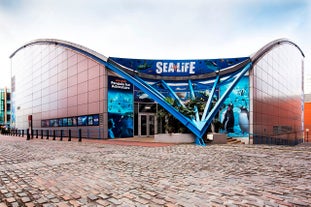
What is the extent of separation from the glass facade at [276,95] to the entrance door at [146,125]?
33.6ft

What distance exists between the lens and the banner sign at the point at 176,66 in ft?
77.4

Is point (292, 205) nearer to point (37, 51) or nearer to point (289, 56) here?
point (289, 56)

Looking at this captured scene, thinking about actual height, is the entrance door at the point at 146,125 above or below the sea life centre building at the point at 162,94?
below

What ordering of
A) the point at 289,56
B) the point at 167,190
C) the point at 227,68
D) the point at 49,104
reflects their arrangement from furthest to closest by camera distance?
the point at 289,56
the point at 49,104
the point at 227,68
the point at 167,190

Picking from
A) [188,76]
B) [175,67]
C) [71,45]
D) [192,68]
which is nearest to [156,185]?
[175,67]

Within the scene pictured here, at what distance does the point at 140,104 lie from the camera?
2369cm

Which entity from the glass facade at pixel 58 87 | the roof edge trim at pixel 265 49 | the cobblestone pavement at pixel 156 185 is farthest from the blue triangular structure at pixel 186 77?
the cobblestone pavement at pixel 156 185

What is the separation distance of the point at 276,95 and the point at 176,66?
47.6ft

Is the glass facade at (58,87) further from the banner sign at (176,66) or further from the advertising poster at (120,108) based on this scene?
the banner sign at (176,66)

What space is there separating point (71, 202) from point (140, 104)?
19.9 meters

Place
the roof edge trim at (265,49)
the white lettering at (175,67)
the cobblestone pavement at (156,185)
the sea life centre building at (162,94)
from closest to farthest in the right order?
1. the cobblestone pavement at (156,185)
2. the sea life centre building at (162,94)
3. the roof edge trim at (265,49)
4. the white lettering at (175,67)

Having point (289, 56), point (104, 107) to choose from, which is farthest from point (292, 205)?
point (289, 56)

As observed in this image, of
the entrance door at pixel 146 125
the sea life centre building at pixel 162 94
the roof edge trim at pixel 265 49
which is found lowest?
the entrance door at pixel 146 125

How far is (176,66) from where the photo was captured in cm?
2450
